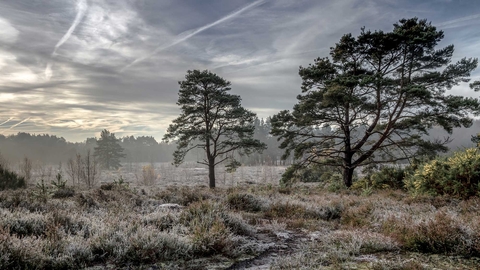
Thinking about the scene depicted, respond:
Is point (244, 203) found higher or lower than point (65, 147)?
lower

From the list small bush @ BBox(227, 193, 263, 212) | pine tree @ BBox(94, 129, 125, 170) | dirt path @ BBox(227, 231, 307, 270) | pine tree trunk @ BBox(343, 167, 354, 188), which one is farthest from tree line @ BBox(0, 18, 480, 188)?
pine tree @ BBox(94, 129, 125, 170)

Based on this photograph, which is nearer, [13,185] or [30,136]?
[13,185]

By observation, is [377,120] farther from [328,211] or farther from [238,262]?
[238,262]

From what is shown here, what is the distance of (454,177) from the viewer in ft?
28.5

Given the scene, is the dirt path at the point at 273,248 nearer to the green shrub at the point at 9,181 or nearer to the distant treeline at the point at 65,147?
the green shrub at the point at 9,181

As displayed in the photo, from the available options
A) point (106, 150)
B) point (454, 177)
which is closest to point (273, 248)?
point (454, 177)

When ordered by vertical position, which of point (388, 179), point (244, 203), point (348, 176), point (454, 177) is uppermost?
point (454, 177)

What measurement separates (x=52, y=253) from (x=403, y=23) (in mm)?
18291

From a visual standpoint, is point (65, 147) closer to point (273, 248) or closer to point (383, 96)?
point (383, 96)

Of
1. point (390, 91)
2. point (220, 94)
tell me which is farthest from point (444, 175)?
point (220, 94)

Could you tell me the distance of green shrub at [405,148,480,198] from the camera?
8219mm

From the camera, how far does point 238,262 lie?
143 inches

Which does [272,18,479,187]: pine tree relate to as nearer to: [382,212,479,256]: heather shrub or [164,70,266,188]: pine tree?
[164,70,266,188]: pine tree

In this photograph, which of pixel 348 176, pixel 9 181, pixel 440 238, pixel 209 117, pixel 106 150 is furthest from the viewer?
pixel 106 150
